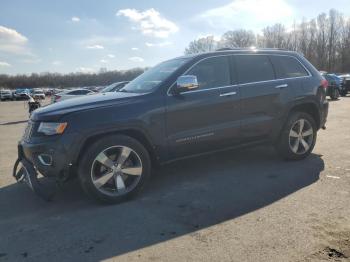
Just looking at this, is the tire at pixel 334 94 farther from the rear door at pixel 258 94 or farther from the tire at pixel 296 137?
the rear door at pixel 258 94

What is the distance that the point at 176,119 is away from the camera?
5316 mm

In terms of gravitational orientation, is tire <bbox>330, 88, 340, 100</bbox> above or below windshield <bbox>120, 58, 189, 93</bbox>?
below

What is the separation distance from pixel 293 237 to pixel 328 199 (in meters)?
1.26

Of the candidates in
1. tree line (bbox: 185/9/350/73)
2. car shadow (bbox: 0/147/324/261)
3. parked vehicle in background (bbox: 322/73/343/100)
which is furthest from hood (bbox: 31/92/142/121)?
tree line (bbox: 185/9/350/73)

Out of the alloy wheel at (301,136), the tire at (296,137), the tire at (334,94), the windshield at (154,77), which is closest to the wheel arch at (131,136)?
the windshield at (154,77)

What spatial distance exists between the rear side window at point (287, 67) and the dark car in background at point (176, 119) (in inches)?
0.8

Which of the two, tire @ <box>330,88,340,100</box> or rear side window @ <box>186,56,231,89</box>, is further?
tire @ <box>330,88,340,100</box>

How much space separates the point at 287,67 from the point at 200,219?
3497 millimetres

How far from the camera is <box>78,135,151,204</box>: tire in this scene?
4.76 m

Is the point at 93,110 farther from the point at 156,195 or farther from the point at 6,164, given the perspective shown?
the point at 6,164

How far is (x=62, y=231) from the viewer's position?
4.20m

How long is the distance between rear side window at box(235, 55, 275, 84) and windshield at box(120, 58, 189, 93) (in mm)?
906

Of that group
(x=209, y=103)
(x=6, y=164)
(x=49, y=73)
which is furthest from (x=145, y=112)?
(x=49, y=73)

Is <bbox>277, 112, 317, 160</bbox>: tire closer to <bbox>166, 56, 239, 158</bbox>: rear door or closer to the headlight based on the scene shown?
<bbox>166, 56, 239, 158</bbox>: rear door
